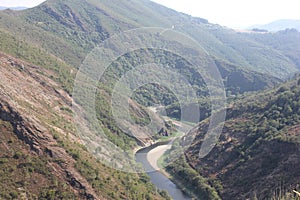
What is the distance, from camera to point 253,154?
37875 mm

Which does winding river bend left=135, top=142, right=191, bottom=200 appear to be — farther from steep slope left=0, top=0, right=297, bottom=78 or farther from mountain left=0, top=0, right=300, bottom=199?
A: steep slope left=0, top=0, right=297, bottom=78

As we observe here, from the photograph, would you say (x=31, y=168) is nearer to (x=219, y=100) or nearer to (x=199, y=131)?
(x=199, y=131)

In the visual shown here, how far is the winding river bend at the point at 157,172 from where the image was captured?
124 ft

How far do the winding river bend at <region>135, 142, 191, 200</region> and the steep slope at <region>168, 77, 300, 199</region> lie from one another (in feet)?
5.92

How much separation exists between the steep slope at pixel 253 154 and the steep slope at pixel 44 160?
24.2 ft

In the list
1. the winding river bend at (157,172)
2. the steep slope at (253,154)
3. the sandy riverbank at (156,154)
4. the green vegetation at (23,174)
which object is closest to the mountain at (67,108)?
the green vegetation at (23,174)

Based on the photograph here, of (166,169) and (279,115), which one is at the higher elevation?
(279,115)

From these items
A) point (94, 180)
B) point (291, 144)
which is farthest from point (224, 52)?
point (94, 180)

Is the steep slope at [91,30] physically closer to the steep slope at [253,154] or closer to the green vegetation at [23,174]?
the steep slope at [253,154]

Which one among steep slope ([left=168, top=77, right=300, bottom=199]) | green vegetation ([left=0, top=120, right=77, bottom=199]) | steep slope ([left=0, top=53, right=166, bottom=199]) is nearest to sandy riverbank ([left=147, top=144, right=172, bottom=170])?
steep slope ([left=168, top=77, right=300, bottom=199])

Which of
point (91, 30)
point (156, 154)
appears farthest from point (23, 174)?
point (91, 30)

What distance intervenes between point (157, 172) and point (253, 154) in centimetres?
1167

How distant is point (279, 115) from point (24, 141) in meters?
29.6

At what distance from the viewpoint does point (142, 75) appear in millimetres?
74000
